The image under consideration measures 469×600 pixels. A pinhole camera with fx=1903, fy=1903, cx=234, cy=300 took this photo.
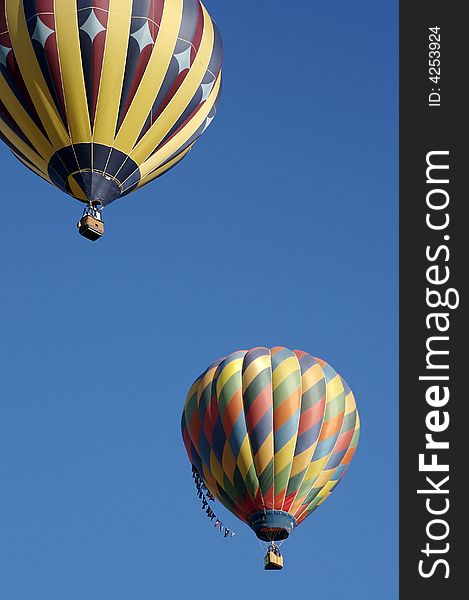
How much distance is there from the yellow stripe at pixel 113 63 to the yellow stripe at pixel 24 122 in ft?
2.69

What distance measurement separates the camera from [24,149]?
27.4 m

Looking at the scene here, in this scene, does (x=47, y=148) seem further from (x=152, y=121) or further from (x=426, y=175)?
(x=426, y=175)

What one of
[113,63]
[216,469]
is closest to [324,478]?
[216,469]

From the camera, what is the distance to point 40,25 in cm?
2641

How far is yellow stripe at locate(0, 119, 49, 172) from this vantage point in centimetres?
2727

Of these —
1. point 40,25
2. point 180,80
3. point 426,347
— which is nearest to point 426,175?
point 426,347

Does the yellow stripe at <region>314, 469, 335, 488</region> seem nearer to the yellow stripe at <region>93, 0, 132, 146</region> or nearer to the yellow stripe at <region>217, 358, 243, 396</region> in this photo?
the yellow stripe at <region>217, 358, 243, 396</region>

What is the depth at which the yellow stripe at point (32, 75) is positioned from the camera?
26469 millimetres

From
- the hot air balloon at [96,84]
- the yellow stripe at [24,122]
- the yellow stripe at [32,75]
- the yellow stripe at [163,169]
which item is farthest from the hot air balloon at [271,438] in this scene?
the yellow stripe at [32,75]

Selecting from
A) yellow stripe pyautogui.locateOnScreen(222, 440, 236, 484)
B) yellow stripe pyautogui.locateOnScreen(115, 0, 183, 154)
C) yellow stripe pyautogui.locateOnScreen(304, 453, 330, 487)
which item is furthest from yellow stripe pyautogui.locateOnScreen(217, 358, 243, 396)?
yellow stripe pyautogui.locateOnScreen(115, 0, 183, 154)

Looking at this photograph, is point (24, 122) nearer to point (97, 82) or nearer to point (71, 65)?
point (71, 65)

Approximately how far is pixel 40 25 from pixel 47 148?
5.72ft

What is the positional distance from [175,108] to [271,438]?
516cm

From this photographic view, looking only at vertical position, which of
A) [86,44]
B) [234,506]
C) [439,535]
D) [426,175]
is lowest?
[439,535]
